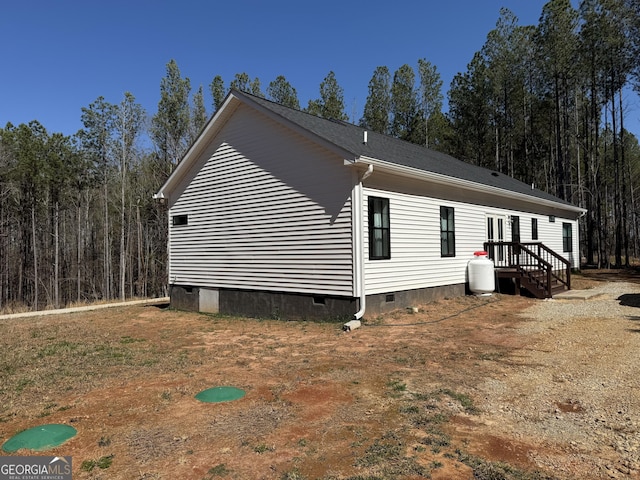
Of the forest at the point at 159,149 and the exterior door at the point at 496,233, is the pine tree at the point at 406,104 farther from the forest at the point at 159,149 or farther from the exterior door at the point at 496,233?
the exterior door at the point at 496,233

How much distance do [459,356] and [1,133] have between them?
26.6 m

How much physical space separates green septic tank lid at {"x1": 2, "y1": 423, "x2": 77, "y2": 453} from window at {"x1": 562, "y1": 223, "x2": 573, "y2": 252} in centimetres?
2109

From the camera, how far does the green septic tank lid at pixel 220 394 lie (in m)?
4.45

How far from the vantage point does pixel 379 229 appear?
9.38 meters

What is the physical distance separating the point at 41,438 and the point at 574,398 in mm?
5221

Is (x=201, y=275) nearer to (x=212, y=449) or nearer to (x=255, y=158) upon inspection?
(x=255, y=158)

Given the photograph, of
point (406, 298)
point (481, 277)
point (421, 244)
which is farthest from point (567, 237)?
point (406, 298)

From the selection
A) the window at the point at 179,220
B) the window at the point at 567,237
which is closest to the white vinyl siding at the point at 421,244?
the window at the point at 179,220

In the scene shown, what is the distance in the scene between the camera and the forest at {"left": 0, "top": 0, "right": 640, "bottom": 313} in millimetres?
22797

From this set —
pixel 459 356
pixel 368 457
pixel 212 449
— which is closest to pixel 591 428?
pixel 368 457

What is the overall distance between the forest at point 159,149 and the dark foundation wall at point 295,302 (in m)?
13.5

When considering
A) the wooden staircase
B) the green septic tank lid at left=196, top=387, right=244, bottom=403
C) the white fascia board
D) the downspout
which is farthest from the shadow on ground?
the green septic tank lid at left=196, top=387, right=244, bottom=403

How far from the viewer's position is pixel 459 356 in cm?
607

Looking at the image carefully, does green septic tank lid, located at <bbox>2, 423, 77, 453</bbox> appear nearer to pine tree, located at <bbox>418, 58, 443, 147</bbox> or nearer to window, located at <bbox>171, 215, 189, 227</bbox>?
window, located at <bbox>171, 215, 189, 227</bbox>
